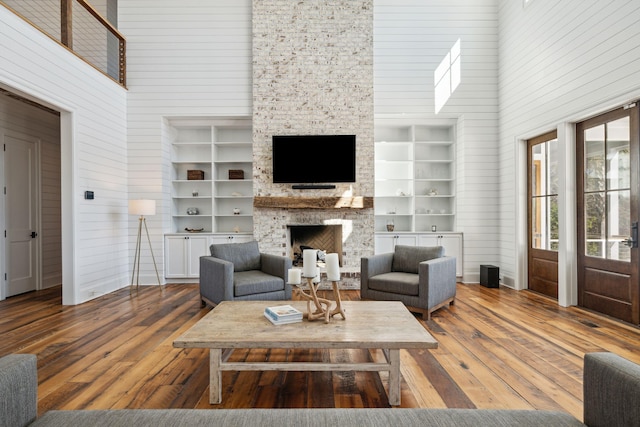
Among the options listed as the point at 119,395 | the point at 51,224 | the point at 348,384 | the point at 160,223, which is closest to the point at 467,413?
the point at 348,384

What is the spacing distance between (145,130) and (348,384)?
558 cm

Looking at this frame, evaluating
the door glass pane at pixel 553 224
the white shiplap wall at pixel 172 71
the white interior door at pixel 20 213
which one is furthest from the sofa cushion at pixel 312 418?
the white interior door at pixel 20 213

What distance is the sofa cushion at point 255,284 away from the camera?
13.3 ft

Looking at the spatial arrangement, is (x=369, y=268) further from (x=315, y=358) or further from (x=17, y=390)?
(x=17, y=390)

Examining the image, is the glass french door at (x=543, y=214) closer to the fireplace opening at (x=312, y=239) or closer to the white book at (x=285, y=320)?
the fireplace opening at (x=312, y=239)

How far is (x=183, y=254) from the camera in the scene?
6238mm

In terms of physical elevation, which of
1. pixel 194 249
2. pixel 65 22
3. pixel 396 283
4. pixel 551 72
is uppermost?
pixel 65 22

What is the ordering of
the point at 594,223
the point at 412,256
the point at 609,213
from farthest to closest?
1. the point at 412,256
2. the point at 594,223
3. the point at 609,213

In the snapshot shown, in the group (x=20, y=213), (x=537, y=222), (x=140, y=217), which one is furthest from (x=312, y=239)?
(x=20, y=213)

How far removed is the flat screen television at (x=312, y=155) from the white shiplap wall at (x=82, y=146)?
8.49 feet

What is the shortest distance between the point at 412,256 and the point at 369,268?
0.63 metres

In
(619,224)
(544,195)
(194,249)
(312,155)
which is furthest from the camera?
(194,249)

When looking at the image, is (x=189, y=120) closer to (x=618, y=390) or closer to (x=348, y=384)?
(x=348, y=384)

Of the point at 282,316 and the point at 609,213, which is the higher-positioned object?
the point at 609,213
